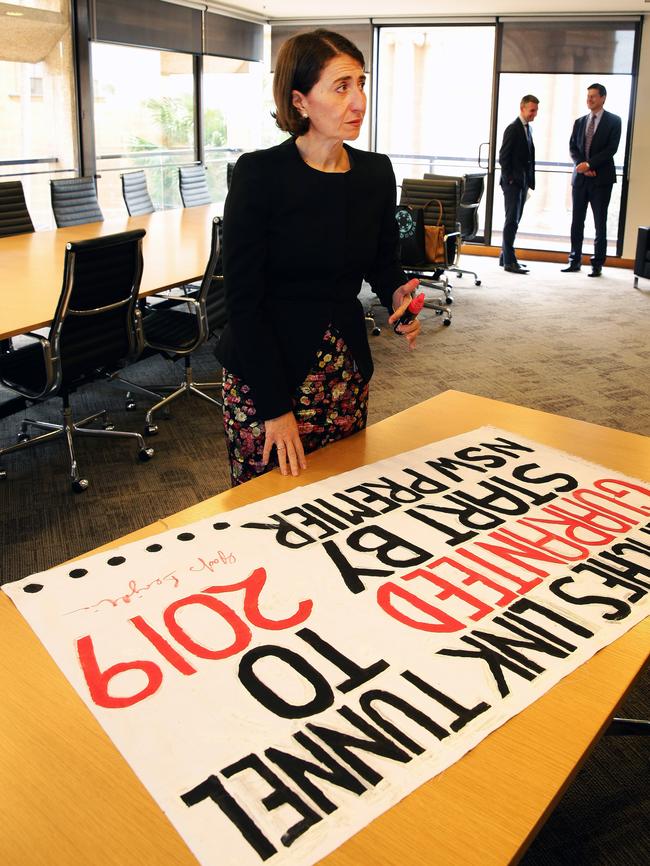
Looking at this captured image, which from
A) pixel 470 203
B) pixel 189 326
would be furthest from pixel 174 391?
pixel 470 203

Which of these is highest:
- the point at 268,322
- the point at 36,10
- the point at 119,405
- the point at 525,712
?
the point at 36,10

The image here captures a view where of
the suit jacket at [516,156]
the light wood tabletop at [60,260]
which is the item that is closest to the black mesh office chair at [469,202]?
the suit jacket at [516,156]

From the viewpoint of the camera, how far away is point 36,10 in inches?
267

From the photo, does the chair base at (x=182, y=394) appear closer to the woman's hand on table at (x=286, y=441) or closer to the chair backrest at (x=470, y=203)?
the woman's hand on table at (x=286, y=441)

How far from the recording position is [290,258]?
5.32 ft

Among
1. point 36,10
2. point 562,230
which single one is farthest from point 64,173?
point 562,230

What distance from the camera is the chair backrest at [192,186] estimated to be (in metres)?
7.14

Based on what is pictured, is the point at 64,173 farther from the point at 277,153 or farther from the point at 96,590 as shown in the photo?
the point at 96,590

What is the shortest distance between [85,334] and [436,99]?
8011mm

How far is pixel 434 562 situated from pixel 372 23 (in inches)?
388

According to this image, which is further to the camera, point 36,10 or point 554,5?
point 554,5

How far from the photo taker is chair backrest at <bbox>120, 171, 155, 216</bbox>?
6.24 meters

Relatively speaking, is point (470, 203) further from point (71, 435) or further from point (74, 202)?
point (71, 435)

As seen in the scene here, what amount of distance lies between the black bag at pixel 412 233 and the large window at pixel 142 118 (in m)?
3.07
